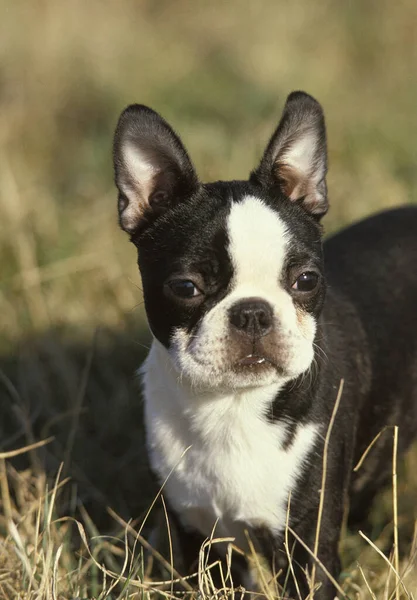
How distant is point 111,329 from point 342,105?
3.43 meters

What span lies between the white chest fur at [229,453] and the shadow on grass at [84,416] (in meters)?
0.79

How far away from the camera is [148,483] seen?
4.66m

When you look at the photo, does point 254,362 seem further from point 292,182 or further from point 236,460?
point 292,182

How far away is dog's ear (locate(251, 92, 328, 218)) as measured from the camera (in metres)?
3.40

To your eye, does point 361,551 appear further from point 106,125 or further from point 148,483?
point 106,125

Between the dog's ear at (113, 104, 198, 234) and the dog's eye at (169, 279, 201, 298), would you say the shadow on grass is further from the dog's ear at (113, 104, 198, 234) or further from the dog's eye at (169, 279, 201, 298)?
the dog's eye at (169, 279, 201, 298)

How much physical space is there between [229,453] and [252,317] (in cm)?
62

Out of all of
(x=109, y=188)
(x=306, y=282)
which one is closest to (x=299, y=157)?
(x=306, y=282)

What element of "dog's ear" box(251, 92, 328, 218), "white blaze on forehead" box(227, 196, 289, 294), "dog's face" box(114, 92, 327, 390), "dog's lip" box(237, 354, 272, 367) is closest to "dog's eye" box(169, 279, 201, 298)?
"dog's face" box(114, 92, 327, 390)

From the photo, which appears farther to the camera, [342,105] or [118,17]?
[118,17]

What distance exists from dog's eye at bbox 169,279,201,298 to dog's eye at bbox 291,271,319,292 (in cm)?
33

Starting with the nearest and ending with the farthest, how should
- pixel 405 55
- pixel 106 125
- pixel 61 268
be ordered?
1. pixel 61 268
2. pixel 106 125
3. pixel 405 55

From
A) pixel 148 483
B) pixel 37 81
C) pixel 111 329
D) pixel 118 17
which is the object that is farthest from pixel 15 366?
pixel 118 17

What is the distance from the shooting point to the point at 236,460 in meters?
3.45
